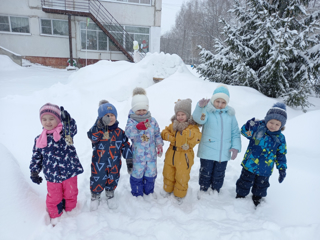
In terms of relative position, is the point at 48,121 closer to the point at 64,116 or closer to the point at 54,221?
the point at 64,116

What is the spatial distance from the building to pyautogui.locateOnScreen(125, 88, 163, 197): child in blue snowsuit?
12.8 m

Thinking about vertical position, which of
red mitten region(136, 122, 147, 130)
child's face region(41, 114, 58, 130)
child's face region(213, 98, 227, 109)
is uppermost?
child's face region(213, 98, 227, 109)

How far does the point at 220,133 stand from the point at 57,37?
15998 mm

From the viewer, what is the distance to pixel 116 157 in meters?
2.37

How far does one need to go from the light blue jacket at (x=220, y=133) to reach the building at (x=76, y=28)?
1284cm

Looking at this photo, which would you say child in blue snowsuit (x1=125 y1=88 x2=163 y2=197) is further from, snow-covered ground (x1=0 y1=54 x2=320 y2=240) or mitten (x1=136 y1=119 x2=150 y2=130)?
snow-covered ground (x1=0 y1=54 x2=320 y2=240)

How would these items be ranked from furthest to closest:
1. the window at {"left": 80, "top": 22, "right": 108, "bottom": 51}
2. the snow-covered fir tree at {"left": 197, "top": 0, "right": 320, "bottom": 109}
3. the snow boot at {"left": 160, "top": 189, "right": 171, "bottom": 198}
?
the window at {"left": 80, "top": 22, "right": 108, "bottom": 51}, the snow-covered fir tree at {"left": 197, "top": 0, "right": 320, "bottom": 109}, the snow boot at {"left": 160, "top": 189, "right": 171, "bottom": 198}

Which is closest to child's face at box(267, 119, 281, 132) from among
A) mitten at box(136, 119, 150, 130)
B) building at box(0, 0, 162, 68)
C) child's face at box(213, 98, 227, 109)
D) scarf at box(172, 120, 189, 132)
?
child's face at box(213, 98, 227, 109)

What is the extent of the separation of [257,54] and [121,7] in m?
12.8

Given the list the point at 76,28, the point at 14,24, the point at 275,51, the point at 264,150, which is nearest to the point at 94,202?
the point at 264,150

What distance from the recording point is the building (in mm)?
13719

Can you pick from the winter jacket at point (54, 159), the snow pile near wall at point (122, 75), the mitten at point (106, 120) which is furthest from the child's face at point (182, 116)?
the snow pile near wall at point (122, 75)

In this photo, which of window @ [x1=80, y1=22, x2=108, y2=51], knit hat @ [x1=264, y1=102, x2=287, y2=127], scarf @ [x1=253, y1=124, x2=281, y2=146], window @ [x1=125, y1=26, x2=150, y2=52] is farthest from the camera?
window @ [x1=125, y1=26, x2=150, y2=52]

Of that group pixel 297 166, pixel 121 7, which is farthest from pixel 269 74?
pixel 121 7
